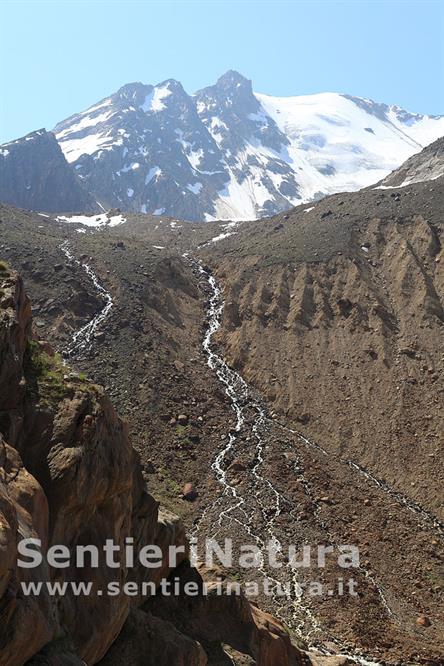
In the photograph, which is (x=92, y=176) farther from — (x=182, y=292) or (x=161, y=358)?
(x=161, y=358)

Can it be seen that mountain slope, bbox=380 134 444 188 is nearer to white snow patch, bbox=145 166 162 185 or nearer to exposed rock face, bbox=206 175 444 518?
exposed rock face, bbox=206 175 444 518

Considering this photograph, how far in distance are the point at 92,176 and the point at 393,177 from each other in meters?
116

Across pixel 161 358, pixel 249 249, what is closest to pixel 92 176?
pixel 249 249

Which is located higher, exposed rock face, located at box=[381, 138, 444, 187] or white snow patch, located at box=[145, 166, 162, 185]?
white snow patch, located at box=[145, 166, 162, 185]

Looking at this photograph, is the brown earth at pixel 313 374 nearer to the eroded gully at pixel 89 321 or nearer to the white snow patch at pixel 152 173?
the eroded gully at pixel 89 321

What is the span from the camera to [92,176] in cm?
18375

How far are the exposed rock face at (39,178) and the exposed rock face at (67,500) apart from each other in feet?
441

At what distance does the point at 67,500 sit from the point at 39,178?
145 metres

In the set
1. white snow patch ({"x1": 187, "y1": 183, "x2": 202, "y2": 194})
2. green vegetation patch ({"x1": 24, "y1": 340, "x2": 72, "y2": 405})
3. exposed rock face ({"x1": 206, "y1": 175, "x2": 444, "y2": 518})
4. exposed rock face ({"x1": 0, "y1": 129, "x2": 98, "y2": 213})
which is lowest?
green vegetation patch ({"x1": 24, "y1": 340, "x2": 72, "y2": 405})

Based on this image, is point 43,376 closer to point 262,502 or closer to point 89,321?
point 262,502

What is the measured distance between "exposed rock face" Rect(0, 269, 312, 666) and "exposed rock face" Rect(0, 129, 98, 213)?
441ft

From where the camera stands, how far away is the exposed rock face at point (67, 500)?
36.2ft

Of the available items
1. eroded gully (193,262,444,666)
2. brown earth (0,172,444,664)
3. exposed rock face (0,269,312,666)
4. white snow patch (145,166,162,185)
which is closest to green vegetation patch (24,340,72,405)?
exposed rock face (0,269,312,666)

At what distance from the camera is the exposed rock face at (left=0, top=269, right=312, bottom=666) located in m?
11.0
